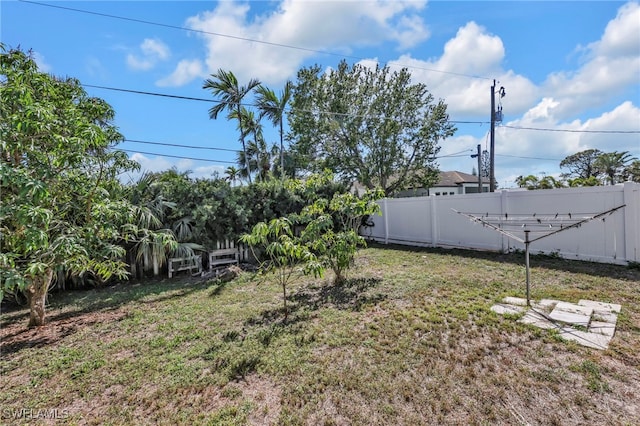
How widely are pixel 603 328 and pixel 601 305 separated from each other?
0.79 meters

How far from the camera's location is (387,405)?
6.76 ft

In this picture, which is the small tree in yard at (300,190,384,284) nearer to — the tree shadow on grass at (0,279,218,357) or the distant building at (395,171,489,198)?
the tree shadow on grass at (0,279,218,357)

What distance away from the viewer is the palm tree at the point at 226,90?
1016cm

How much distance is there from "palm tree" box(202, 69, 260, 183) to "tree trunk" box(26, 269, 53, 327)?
786cm

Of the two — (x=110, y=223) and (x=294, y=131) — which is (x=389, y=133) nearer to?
(x=294, y=131)

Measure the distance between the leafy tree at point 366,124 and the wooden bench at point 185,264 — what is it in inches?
406

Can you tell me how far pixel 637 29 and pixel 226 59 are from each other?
33.1ft

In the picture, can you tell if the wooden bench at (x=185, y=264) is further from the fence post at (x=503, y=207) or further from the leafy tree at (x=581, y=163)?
the leafy tree at (x=581, y=163)

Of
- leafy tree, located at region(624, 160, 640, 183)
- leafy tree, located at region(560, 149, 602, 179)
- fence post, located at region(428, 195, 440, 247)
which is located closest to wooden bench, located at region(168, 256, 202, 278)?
fence post, located at region(428, 195, 440, 247)

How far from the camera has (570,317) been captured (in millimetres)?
3180

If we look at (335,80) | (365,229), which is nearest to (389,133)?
(335,80)

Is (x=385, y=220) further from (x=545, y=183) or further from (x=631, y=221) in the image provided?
(x=631, y=221)

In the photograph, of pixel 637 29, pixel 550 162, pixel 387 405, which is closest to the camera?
pixel 387 405

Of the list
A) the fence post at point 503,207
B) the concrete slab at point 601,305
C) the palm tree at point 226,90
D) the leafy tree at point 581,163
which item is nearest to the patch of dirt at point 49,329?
the concrete slab at point 601,305
